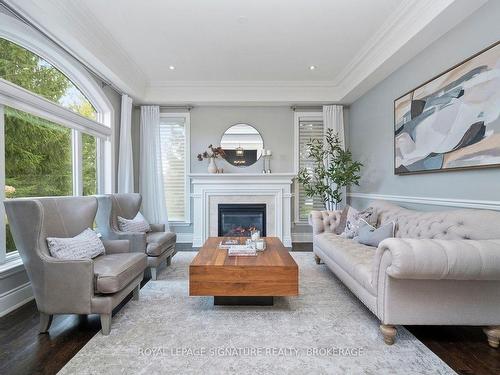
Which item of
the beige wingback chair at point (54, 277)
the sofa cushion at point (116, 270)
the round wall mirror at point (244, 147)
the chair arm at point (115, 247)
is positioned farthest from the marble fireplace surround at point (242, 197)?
the beige wingback chair at point (54, 277)

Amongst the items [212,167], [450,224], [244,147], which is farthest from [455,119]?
[212,167]

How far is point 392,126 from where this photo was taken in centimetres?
377

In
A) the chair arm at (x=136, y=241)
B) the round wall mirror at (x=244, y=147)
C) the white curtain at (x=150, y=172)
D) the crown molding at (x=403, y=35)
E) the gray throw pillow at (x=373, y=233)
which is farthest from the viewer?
the round wall mirror at (x=244, y=147)

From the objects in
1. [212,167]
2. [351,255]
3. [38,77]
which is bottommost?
[351,255]

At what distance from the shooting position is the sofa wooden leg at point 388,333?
1925 mm

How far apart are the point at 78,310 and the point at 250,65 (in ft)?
12.3

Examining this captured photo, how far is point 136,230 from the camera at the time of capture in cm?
352

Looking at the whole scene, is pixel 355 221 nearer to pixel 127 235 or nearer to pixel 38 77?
pixel 127 235

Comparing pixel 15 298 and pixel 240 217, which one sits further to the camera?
pixel 240 217

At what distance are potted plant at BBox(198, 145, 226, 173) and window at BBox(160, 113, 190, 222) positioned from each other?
0.39 metres

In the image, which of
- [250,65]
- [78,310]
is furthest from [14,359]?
[250,65]

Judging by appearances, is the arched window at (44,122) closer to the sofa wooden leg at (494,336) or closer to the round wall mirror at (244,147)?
the round wall mirror at (244,147)

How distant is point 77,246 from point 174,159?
3216 mm

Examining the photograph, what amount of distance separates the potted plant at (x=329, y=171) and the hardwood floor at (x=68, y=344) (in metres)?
2.67
